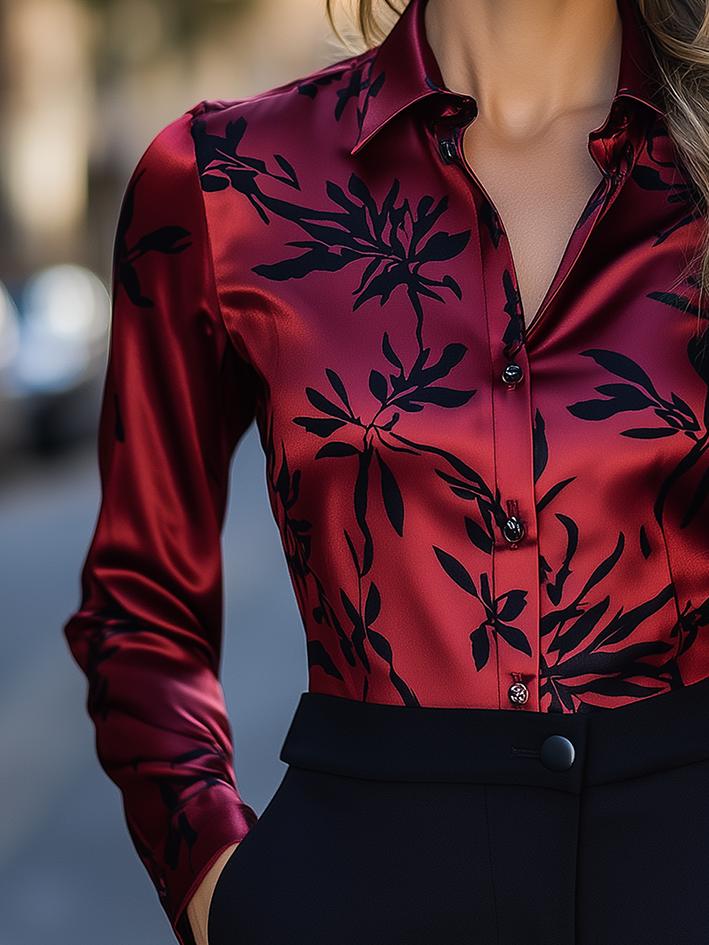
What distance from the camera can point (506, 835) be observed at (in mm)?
1593

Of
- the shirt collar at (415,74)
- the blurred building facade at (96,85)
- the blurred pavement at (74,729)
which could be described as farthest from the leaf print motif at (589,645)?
the blurred building facade at (96,85)

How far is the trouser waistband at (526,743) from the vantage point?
1.60 m

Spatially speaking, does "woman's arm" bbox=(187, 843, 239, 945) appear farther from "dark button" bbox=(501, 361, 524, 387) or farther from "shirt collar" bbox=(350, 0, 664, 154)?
"shirt collar" bbox=(350, 0, 664, 154)

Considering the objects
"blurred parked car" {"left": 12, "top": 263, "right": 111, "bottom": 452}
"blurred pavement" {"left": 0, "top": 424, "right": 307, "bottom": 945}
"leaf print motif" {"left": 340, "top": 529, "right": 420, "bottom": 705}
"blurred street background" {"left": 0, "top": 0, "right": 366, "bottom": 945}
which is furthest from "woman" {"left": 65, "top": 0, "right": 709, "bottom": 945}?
"blurred parked car" {"left": 12, "top": 263, "right": 111, "bottom": 452}

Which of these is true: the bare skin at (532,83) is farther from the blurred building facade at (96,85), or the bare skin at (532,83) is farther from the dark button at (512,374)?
the blurred building facade at (96,85)

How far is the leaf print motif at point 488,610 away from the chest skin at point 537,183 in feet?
0.88

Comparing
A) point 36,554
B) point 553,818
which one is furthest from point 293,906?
point 36,554

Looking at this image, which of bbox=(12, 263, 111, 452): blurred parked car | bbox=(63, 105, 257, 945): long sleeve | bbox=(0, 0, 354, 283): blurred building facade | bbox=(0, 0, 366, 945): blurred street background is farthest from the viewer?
bbox=(0, 0, 354, 283): blurred building facade

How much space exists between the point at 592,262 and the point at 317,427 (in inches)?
12.7

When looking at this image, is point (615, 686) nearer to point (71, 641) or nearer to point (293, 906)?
point (293, 906)

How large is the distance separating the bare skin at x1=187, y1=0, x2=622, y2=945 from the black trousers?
0.57 m

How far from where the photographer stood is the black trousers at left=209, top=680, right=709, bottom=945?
1578mm

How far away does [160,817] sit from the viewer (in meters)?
1.91

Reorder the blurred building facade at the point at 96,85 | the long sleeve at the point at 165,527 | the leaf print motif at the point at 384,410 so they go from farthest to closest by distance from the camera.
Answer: the blurred building facade at the point at 96,85 < the long sleeve at the point at 165,527 < the leaf print motif at the point at 384,410
